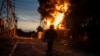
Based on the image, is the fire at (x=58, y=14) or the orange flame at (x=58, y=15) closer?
the fire at (x=58, y=14)

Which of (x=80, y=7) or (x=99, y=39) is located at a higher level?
(x=80, y=7)

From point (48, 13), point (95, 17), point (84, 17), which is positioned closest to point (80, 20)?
point (84, 17)

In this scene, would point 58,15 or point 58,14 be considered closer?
point 58,14

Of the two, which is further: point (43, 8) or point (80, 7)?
point (43, 8)

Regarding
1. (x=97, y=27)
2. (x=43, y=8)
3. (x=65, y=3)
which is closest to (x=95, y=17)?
(x=97, y=27)

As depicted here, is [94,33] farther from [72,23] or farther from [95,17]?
[72,23]

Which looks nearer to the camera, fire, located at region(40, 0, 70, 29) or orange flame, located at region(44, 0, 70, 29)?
fire, located at region(40, 0, 70, 29)

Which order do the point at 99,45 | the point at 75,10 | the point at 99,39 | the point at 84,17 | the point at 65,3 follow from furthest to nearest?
the point at 65,3 < the point at 75,10 < the point at 84,17 < the point at 99,39 < the point at 99,45

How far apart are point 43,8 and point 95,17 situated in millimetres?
27522

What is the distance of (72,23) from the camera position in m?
36.2

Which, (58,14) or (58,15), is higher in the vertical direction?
(58,14)

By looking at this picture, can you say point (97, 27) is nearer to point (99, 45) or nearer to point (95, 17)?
point (95, 17)

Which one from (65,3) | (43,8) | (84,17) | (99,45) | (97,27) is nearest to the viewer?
(99,45)

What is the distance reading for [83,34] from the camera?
1326 inches
